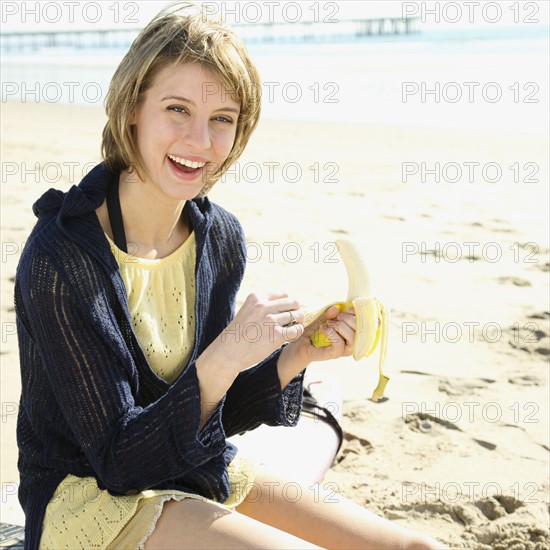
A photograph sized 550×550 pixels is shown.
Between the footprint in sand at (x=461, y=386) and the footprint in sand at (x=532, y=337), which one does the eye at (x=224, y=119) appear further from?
the footprint in sand at (x=532, y=337)

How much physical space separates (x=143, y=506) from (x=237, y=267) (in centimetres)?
92

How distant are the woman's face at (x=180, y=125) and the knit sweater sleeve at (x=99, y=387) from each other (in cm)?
38

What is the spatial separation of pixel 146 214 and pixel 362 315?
29.1 inches

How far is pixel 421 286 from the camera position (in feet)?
20.5

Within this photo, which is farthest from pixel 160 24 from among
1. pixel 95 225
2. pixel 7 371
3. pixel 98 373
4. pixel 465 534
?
pixel 7 371

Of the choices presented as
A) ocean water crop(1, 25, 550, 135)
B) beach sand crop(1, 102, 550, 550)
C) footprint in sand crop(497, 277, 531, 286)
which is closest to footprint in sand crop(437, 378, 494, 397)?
beach sand crop(1, 102, 550, 550)

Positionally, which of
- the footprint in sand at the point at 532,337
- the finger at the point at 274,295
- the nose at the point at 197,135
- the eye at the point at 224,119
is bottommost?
the footprint in sand at the point at 532,337

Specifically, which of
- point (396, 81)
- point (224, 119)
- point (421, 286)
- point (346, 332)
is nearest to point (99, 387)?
point (346, 332)

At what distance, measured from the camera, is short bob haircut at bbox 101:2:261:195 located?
255 centimetres

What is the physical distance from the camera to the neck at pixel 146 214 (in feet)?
8.80

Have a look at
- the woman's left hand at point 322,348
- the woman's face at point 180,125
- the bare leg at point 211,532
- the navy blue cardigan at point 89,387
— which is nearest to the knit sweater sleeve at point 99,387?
the navy blue cardigan at point 89,387

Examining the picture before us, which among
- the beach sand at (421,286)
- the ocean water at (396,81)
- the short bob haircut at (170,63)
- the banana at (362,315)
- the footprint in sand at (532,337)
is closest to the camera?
the short bob haircut at (170,63)

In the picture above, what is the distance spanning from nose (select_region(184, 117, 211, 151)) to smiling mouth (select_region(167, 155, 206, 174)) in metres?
0.05

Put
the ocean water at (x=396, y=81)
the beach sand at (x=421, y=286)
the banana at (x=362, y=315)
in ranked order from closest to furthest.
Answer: the banana at (x=362, y=315) → the beach sand at (x=421, y=286) → the ocean water at (x=396, y=81)
